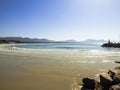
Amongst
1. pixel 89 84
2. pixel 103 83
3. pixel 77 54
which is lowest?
pixel 77 54

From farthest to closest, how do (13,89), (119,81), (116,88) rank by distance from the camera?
(13,89) < (119,81) < (116,88)

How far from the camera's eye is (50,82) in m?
9.47

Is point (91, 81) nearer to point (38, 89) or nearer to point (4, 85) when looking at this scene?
point (38, 89)

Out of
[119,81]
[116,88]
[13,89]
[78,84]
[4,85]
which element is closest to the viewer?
[116,88]

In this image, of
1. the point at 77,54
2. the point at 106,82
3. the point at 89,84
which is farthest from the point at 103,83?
the point at 77,54

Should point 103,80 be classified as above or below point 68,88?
above

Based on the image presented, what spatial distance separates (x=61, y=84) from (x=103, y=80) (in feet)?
7.83

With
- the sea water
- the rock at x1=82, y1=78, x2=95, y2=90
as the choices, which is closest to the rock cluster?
the rock at x1=82, y1=78, x2=95, y2=90

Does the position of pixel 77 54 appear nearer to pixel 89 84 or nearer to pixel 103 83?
pixel 89 84

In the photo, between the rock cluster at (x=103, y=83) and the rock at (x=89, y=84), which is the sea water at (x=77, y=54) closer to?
the rock at (x=89, y=84)

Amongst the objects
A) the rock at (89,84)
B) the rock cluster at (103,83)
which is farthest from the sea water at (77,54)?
the rock cluster at (103,83)

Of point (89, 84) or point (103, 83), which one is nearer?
point (103, 83)

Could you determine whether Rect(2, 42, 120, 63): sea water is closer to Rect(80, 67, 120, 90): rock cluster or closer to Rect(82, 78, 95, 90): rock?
Rect(82, 78, 95, 90): rock

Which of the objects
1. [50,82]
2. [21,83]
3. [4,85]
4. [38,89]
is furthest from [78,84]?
[4,85]
